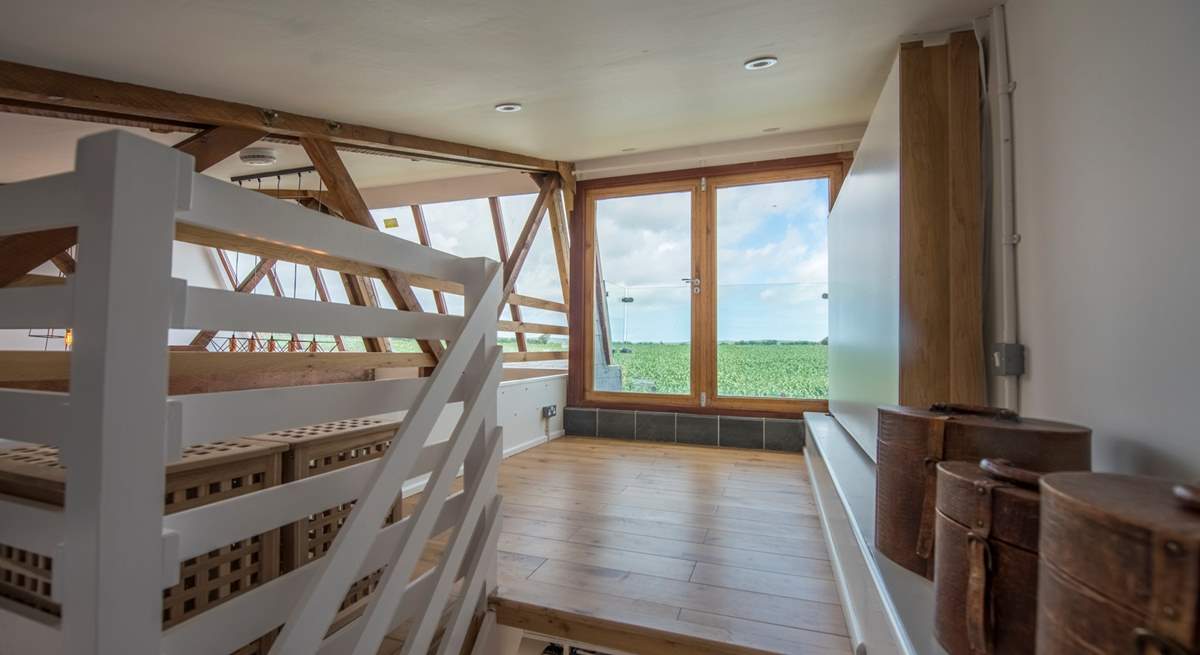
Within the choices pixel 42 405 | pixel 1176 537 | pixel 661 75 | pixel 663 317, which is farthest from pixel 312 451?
pixel 663 317

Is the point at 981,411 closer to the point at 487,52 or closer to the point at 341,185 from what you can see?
the point at 487,52

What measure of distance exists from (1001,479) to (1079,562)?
0.29m

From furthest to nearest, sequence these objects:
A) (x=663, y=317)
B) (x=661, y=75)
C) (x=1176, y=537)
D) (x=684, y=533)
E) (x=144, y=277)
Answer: (x=663, y=317)
(x=661, y=75)
(x=684, y=533)
(x=144, y=277)
(x=1176, y=537)

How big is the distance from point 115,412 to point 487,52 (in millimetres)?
1958

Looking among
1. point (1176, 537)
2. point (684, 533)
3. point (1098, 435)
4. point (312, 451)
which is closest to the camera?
point (1176, 537)

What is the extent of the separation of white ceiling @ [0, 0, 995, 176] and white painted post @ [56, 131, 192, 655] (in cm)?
140

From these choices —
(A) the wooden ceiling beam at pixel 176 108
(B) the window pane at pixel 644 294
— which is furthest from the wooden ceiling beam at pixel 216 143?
(B) the window pane at pixel 644 294

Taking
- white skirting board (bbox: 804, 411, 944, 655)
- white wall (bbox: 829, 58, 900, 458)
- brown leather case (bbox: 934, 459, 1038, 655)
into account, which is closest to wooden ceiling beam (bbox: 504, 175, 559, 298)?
white wall (bbox: 829, 58, 900, 458)

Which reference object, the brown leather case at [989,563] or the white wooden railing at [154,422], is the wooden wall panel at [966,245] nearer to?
the brown leather case at [989,563]

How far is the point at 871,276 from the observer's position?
2.21 meters

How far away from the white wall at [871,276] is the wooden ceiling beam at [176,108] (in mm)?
2429

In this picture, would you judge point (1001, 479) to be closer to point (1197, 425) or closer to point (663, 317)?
point (1197, 425)

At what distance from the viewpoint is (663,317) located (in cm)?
413

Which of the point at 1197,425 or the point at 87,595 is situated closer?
the point at 87,595
